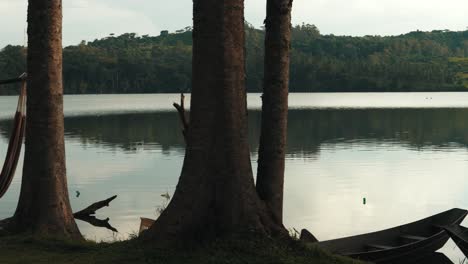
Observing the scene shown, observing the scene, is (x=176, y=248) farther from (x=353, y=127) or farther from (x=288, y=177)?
(x=353, y=127)

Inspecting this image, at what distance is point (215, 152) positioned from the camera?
25.4 ft

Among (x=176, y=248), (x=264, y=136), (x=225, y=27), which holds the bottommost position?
(x=176, y=248)

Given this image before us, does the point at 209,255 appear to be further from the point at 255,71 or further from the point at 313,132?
the point at 255,71

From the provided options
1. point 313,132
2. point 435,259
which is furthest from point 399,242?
point 313,132

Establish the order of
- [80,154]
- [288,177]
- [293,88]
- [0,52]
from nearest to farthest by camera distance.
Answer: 1. [288,177]
2. [80,154]
3. [0,52]
4. [293,88]

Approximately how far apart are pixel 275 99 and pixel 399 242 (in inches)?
173

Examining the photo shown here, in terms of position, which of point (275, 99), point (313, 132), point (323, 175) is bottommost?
point (313, 132)

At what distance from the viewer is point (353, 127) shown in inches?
2116

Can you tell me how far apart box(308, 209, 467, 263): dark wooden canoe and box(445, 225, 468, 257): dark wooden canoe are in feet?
0.60

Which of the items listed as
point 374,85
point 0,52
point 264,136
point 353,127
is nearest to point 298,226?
point 264,136

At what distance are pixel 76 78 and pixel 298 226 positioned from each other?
14693cm

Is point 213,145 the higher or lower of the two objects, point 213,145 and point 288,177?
the higher

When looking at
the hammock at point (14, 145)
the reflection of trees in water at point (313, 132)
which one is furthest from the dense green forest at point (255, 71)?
the hammock at point (14, 145)

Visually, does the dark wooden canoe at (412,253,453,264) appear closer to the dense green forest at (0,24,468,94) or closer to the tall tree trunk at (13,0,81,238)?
the tall tree trunk at (13,0,81,238)
